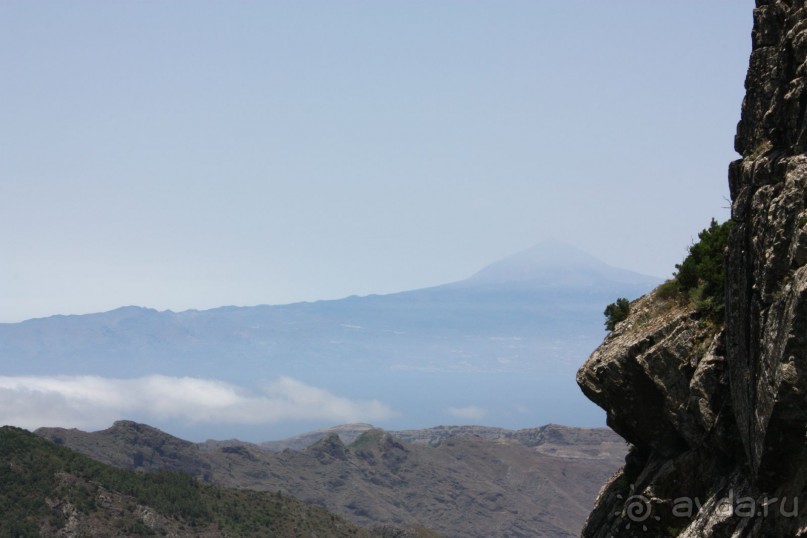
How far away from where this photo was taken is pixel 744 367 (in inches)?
820

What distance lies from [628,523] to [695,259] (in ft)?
27.2

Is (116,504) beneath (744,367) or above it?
beneath

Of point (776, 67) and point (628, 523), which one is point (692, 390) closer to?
point (628, 523)

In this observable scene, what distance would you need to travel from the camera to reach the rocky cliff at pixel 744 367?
18.8 metres

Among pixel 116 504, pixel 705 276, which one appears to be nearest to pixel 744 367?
pixel 705 276

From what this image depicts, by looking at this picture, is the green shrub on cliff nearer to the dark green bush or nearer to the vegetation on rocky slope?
the dark green bush

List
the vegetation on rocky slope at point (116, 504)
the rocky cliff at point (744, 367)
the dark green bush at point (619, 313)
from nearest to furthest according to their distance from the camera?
the rocky cliff at point (744, 367)
the dark green bush at point (619, 313)
the vegetation on rocky slope at point (116, 504)

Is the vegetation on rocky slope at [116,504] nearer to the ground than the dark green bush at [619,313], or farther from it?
nearer to the ground

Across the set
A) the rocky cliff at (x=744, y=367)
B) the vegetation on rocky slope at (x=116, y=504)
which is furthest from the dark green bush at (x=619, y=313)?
the vegetation on rocky slope at (x=116, y=504)

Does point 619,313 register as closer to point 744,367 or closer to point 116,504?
point 744,367

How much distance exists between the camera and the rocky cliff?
18.8 meters

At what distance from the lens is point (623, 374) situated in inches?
1029

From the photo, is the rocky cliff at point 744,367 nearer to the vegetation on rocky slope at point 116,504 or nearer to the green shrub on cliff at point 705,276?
the green shrub on cliff at point 705,276

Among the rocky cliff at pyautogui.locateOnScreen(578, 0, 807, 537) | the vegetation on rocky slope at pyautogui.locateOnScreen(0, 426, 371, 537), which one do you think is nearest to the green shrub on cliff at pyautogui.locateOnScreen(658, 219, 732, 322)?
the rocky cliff at pyautogui.locateOnScreen(578, 0, 807, 537)
